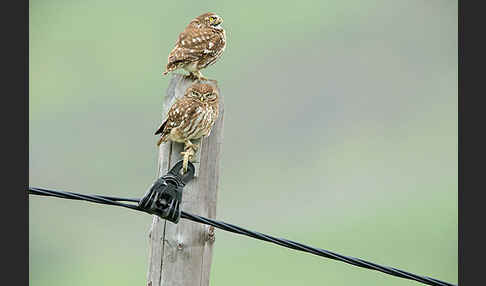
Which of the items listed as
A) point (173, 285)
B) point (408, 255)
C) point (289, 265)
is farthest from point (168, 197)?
point (408, 255)

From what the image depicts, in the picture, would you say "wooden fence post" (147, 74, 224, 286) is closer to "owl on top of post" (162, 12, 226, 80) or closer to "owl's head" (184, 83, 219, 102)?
"owl's head" (184, 83, 219, 102)

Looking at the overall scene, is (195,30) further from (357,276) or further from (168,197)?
(357,276)

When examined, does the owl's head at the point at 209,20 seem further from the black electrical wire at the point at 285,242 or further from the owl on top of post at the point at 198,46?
the black electrical wire at the point at 285,242

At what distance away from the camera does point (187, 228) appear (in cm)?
313

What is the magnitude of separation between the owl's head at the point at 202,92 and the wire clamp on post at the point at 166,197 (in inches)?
14.0

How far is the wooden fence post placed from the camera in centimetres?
307

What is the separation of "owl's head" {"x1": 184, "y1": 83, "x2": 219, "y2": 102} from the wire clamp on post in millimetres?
355

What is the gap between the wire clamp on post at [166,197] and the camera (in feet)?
9.63

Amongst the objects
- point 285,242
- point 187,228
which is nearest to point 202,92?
point 187,228

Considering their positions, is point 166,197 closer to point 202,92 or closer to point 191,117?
point 191,117

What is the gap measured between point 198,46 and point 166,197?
89cm

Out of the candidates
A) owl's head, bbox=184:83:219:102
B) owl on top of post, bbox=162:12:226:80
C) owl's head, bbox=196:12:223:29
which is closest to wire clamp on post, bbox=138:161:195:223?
owl's head, bbox=184:83:219:102

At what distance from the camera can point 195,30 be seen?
353cm

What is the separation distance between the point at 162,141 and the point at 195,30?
0.73 meters
